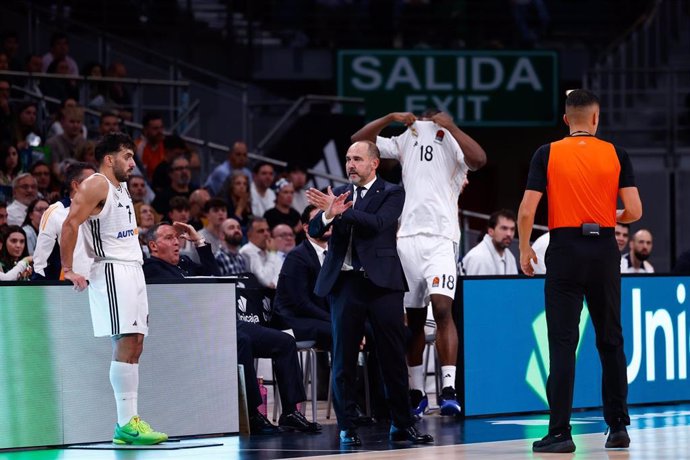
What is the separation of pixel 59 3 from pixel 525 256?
1359cm

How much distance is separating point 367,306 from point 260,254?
4.55 meters

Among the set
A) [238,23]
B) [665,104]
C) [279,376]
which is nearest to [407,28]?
[238,23]

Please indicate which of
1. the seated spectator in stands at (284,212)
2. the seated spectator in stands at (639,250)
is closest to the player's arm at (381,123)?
the seated spectator in stands at (284,212)

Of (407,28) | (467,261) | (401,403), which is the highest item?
(407,28)

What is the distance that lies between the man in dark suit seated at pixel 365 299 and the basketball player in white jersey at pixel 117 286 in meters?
1.24

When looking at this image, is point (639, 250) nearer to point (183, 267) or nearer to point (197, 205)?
point (197, 205)

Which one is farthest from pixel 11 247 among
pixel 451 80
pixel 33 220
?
pixel 451 80

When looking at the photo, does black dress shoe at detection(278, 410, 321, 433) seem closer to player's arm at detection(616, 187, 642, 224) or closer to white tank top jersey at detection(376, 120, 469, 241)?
white tank top jersey at detection(376, 120, 469, 241)

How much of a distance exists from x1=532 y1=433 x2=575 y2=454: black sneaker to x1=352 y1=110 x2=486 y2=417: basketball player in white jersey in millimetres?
2378

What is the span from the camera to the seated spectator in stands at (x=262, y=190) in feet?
52.4

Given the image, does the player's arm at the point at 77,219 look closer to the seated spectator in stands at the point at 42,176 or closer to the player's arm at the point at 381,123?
the player's arm at the point at 381,123

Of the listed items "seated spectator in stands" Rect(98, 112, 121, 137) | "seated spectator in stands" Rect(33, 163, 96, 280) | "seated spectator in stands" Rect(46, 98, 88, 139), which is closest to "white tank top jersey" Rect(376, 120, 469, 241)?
"seated spectator in stands" Rect(33, 163, 96, 280)

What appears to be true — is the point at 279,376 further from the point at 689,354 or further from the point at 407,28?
the point at 407,28

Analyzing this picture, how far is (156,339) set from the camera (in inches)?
396
